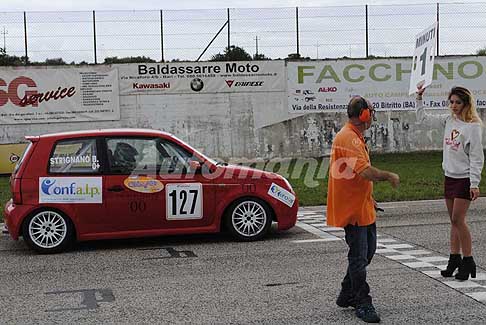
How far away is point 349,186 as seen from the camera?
5.67m

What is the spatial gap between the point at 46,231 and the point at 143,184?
1391mm

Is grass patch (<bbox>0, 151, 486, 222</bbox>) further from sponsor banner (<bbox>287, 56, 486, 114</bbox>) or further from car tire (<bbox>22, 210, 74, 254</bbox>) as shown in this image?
car tire (<bbox>22, 210, 74, 254</bbox>)

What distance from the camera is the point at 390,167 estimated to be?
21969mm

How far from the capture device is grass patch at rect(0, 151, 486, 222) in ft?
49.3

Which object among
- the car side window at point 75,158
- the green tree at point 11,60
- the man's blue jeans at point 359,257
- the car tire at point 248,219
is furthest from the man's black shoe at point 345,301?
the green tree at point 11,60

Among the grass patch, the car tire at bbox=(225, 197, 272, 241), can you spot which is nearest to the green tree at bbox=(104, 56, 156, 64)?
the grass patch

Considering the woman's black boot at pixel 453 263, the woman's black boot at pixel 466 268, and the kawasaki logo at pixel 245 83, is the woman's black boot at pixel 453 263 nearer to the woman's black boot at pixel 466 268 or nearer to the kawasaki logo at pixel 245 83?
the woman's black boot at pixel 466 268

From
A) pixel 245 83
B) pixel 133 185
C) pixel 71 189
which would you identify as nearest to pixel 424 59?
pixel 133 185

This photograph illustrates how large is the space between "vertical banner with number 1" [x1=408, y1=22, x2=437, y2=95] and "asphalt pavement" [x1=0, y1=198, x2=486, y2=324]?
6.75 feet

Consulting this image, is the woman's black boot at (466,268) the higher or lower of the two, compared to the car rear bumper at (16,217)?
lower

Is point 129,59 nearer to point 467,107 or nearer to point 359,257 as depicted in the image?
point 467,107

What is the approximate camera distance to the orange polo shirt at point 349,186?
5605 mm

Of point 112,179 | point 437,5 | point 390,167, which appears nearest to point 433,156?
point 390,167

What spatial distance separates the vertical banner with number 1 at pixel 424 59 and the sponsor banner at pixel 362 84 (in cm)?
1656
